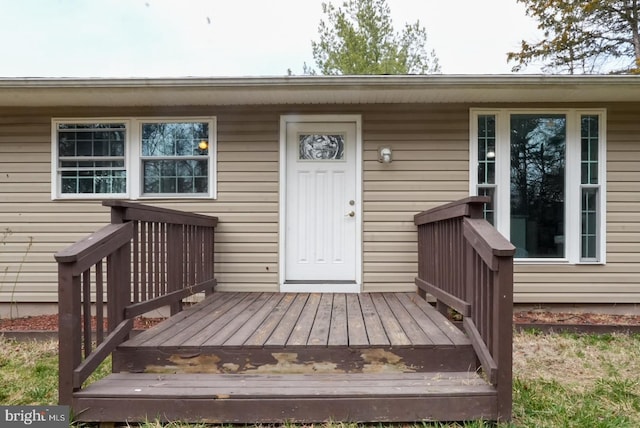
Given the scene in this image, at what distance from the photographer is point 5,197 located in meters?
4.39

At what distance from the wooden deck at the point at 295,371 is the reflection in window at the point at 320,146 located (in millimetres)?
2048

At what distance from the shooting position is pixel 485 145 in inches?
170

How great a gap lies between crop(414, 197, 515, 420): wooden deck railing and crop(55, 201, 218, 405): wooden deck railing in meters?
2.15

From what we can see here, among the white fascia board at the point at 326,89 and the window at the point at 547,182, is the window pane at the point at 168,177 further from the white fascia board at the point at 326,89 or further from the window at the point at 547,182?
the window at the point at 547,182

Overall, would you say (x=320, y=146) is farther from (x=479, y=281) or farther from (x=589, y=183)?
(x=589, y=183)

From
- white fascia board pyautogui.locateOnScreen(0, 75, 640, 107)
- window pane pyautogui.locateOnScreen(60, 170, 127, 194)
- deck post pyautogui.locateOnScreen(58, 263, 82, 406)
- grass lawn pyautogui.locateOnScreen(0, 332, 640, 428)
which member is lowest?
grass lawn pyautogui.locateOnScreen(0, 332, 640, 428)

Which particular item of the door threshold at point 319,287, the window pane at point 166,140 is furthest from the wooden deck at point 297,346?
the window pane at point 166,140

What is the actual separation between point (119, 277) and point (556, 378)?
3030mm

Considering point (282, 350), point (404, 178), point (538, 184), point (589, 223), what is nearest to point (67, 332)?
point (282, 350)

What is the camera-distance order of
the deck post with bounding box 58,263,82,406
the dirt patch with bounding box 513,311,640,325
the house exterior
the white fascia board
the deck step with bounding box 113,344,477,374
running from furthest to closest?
1. the house exterior
2. the dirt patch with bounding box 513,311,640,325
3. the white fascia board
4. the deck step with bounding box 113,344,477,374
5. the deck post with bounding box 58,263,82,406

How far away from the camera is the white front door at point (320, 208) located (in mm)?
4387

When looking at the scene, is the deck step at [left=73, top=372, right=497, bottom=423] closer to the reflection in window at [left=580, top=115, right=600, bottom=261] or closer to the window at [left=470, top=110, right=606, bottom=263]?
the window at [left=470, top=110, right=606, bottom=263]

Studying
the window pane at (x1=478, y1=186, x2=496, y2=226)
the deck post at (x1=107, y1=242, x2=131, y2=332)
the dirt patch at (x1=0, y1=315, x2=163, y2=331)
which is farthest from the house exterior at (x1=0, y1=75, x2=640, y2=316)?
the deck post at (x1=107, y1=242, x2=131, y2=332)

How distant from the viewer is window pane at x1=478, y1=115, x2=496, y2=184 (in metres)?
4.30
